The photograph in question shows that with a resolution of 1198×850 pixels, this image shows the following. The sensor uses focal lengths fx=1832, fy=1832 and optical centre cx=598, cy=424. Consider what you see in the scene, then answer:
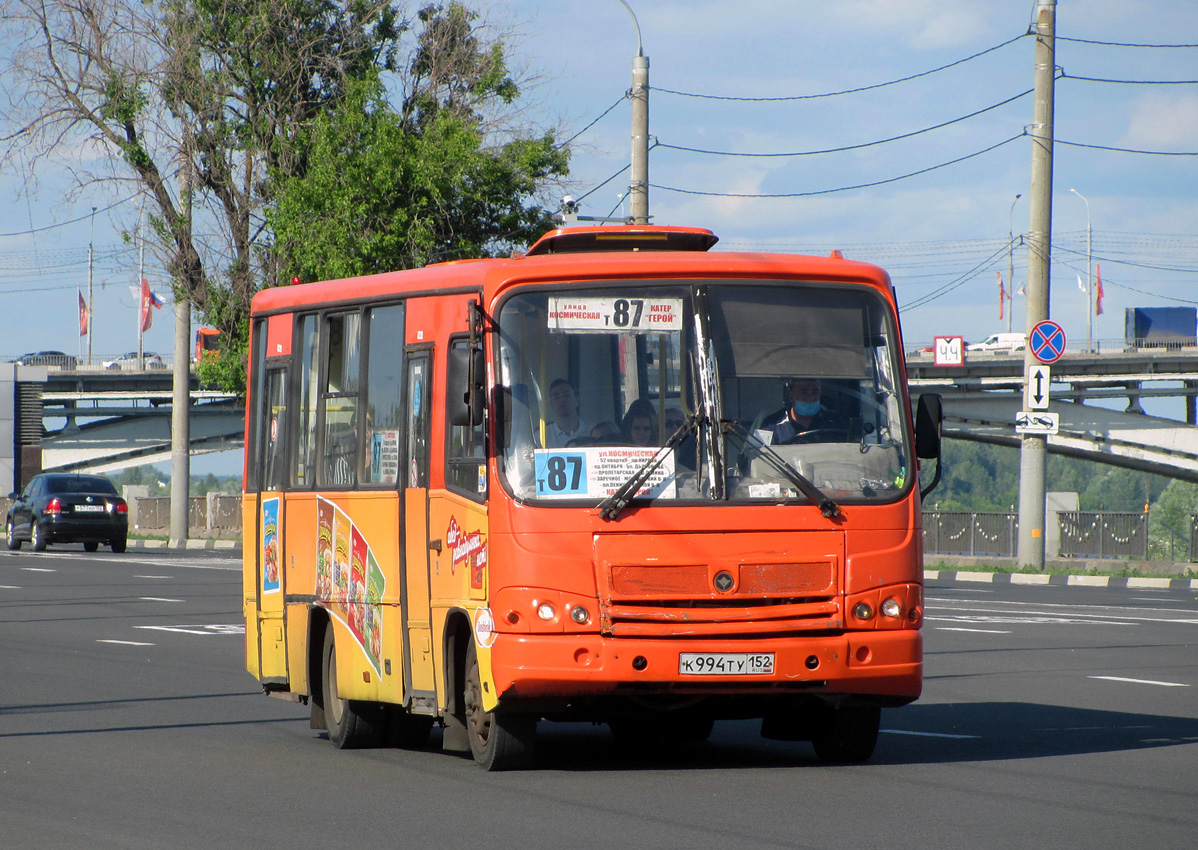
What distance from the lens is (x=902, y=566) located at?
28.5 ft

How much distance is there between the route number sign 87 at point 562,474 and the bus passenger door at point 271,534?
3.06 metres

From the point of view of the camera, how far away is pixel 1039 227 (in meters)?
29.1

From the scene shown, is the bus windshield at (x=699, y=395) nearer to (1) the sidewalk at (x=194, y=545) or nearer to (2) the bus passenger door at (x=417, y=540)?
(2) the bus passenger door at (x=417, y=540)

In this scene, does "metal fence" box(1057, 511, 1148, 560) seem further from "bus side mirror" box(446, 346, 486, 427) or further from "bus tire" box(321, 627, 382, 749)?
"bus side mirror" box(446, 346, 486, 427)

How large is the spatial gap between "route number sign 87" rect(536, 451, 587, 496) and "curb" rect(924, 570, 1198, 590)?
22.9 m

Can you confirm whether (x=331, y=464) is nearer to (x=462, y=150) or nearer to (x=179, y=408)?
(x=462, y=150)

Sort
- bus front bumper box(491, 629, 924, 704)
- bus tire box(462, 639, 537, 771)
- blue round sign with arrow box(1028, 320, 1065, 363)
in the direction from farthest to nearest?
blue round sign with arrow box(1028, 320, 1065, 363)
bus tire box(462, 639, 537, 771)
bus front bumper box(491, 629, 924, 704)

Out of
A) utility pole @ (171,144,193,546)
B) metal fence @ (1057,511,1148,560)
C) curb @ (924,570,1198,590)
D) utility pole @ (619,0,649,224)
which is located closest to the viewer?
utility pole @ (619,0,649,224)

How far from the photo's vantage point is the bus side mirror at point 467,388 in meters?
8.63

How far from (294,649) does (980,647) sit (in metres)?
8.08

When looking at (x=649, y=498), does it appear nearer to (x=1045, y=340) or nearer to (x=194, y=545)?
(x=1045, y=340)

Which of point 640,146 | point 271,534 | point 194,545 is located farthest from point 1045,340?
point 194,545

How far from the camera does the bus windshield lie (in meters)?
8.57

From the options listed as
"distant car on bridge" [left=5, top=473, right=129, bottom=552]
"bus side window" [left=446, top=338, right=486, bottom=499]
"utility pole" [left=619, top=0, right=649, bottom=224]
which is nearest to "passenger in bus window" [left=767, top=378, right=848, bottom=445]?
"bus side window" [left=446, top=338, right=486, bottom=499]
